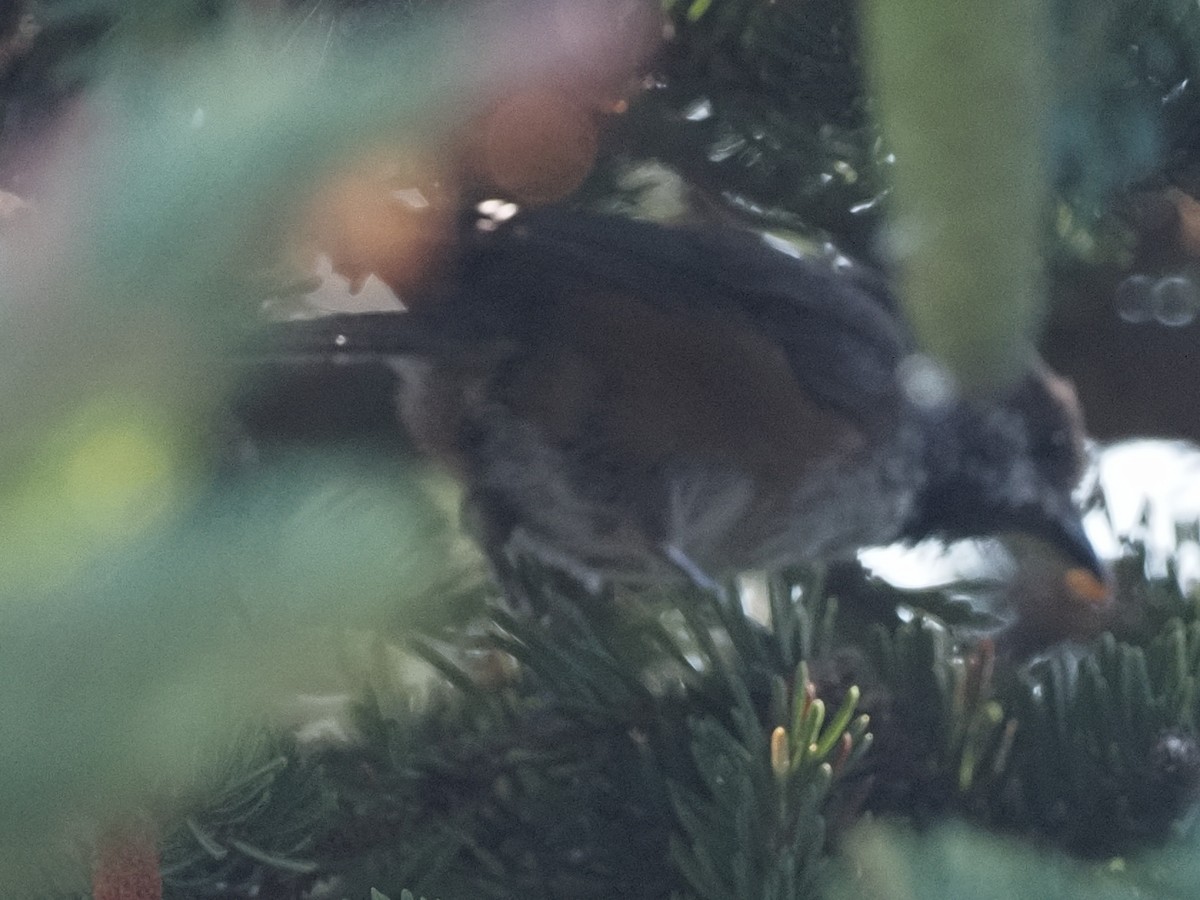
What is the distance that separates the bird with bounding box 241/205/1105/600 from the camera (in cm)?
161

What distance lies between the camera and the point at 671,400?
65.7 inches

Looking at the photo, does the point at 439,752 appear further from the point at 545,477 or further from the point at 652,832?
the point at 545,477

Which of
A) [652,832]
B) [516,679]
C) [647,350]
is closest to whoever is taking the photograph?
[652,832]

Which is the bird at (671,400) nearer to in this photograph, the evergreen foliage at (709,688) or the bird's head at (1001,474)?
the bird's head at (1001,474)

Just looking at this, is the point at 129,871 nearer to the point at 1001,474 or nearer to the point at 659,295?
the point at 659,295

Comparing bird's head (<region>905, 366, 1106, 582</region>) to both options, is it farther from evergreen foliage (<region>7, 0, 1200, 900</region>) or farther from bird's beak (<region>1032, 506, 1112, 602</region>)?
evergreen foliage (<region>7, 0, 1200, 900</region>)

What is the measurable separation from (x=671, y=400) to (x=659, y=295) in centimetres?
13

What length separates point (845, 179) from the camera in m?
1.13

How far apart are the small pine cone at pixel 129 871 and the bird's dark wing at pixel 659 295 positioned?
0.87m

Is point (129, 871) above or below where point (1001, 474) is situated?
above

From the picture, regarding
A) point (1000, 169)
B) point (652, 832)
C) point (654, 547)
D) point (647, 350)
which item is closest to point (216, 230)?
point (1000, 169)

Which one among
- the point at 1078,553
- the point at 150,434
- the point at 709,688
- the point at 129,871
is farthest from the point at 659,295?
the point at 150,434

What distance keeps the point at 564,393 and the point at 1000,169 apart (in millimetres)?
1421

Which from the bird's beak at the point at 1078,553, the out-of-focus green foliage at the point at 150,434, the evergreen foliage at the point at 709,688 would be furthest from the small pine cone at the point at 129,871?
the bird's beak at the point at 1078,553
